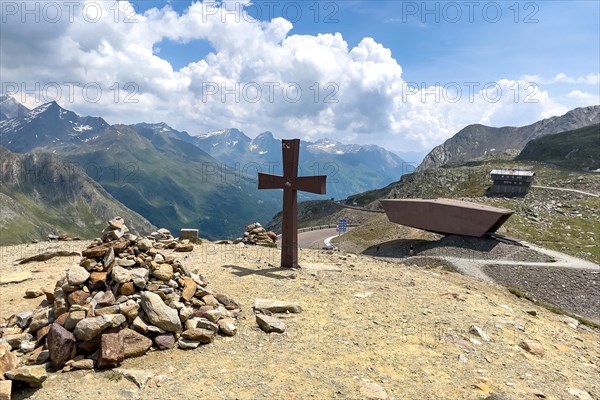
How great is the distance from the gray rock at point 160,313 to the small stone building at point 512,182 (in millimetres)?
103589

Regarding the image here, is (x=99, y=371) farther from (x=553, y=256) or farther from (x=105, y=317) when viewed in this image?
(x=553, y=256)

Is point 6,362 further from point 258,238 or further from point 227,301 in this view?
point 258,238

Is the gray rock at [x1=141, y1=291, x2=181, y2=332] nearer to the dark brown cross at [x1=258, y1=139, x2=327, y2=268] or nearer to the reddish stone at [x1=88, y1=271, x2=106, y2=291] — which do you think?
the reddish stone at [x1=88, y1=271, x2=106, y2=291]

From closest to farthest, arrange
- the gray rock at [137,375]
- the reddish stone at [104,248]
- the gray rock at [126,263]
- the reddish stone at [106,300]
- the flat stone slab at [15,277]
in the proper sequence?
the gray rock at [137,375]
the reddish stone at [106,300]
the gray rock at [126,263]
the reddish stone at [104,248]
the flat stone slab at [15,277]

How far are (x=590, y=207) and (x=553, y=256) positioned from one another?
4317 centimetres

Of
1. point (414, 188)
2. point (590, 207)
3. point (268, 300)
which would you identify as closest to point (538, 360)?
point (268, 300)

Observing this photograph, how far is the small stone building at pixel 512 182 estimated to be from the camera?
97500 mm

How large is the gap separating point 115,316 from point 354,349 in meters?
7.82

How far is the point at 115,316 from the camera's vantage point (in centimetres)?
1195

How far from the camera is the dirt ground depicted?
35.1 feet

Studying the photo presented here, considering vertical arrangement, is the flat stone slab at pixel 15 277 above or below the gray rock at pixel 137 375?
below

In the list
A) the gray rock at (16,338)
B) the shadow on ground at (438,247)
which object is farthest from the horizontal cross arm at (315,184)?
the shadow on ground at (438,247)

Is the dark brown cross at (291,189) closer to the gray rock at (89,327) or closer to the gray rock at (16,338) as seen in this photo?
the gray rock at (89,327)

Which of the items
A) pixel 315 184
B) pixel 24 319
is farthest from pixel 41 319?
pixel 315 184
